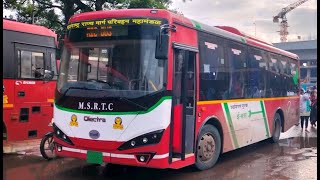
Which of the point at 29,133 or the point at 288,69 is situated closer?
the point at 29,133

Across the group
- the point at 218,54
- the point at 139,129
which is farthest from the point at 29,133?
the point at 218,54

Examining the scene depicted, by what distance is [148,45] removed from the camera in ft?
20.4

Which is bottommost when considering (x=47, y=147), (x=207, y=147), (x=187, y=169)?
(x=187, y=169)

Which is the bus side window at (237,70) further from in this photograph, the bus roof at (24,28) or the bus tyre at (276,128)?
the bus roof at (24,28)

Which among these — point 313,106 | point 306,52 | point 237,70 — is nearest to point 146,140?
point 237,70

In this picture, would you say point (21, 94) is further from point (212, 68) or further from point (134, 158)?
point (212, 68)

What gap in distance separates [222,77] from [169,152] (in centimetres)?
252

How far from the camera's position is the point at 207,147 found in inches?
301

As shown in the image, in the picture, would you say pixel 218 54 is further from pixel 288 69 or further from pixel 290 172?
pixel 288 69

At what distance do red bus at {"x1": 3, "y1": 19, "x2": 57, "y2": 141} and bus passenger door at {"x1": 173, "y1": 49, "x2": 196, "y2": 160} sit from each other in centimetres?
324

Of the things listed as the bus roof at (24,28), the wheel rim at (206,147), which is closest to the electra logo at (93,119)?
the wheel rim at (206,147)

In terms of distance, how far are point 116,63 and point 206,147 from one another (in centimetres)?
258

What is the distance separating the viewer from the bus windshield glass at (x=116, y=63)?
20.3 ft

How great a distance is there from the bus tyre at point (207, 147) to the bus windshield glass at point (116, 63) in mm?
1796
